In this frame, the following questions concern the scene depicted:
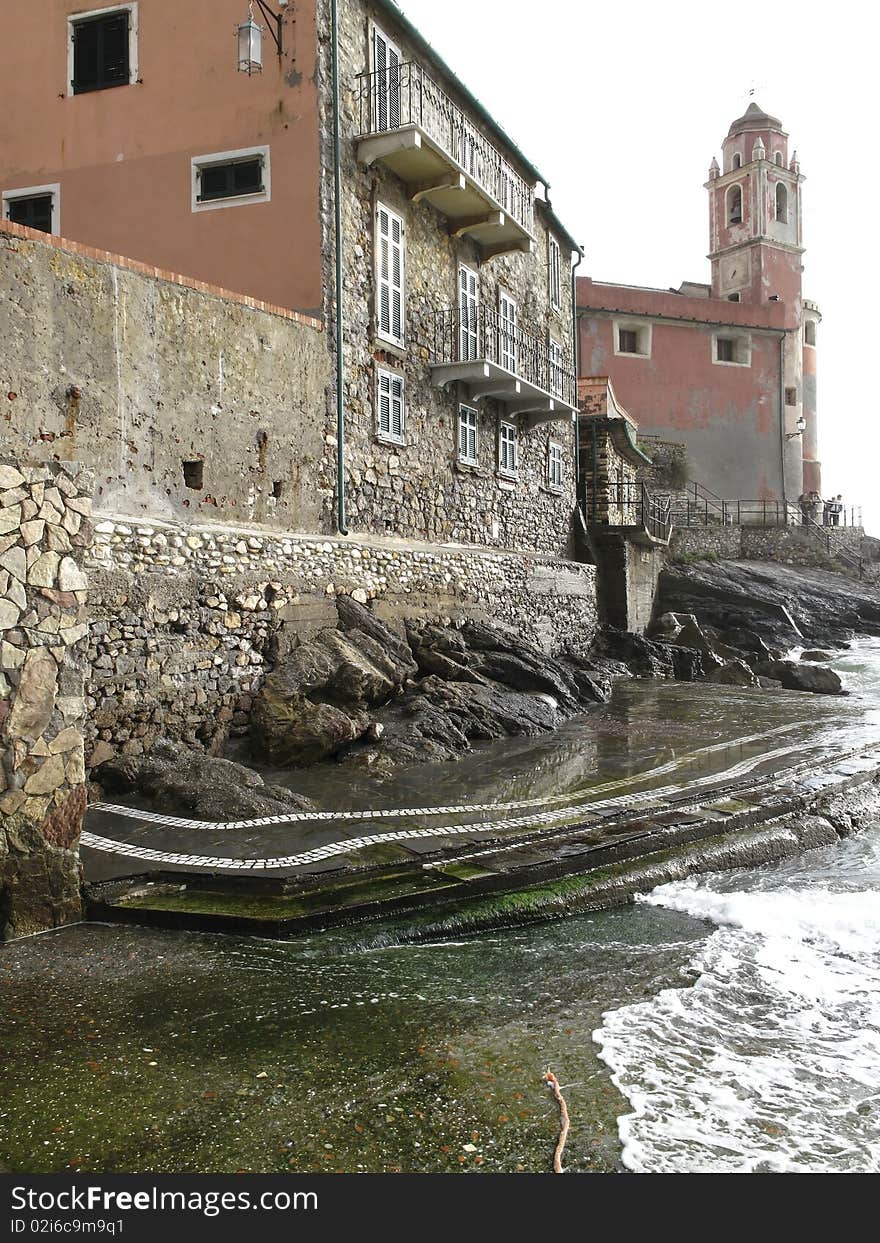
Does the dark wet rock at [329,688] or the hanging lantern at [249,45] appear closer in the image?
the dark wet rock at [329,688]

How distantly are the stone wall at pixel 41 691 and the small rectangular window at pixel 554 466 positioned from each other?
18872 mm

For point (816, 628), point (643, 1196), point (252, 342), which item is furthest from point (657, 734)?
point (816, 628)

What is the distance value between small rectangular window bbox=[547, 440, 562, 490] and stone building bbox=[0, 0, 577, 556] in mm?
5203

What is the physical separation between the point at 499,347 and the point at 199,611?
11982mm

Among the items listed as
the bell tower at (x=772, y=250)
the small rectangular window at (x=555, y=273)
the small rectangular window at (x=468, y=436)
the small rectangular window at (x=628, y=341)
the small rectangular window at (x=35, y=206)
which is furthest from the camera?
the bell tower at (x=772, y=250)

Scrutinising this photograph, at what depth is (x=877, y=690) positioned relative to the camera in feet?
68.3

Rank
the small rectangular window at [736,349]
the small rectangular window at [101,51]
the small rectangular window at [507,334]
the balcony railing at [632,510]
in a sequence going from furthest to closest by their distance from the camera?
the small rectangular window at [736,349]
the balcony railing at [632,510]
the small rectangular window at [507,334]
the small rectangular window at [101,51]

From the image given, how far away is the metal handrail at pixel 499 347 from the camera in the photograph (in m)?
19.2

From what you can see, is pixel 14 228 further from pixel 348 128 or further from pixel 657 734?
pixel 657 734

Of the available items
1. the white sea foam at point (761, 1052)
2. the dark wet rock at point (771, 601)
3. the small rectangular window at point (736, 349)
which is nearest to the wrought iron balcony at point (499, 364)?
the dark wet rock at point (771, 601)

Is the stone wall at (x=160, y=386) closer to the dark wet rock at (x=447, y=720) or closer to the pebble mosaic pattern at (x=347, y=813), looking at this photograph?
the dark wet rock at (x=447, y=720)

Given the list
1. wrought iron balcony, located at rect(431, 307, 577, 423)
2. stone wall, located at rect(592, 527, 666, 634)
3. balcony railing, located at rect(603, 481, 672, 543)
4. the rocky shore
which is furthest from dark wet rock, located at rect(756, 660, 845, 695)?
wrought iron balcony, located at rect(431, 307, 577, 423)

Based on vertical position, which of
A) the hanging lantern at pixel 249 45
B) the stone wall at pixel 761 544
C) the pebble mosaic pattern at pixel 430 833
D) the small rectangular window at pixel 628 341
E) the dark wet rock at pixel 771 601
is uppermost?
the small rectangular window at pixel 628 341

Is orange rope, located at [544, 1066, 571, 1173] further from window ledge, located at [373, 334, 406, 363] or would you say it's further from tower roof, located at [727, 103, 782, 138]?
tower roof, located at [727, 103, 782, 138]
